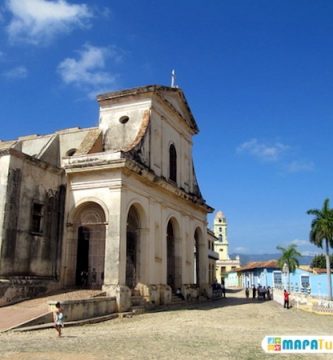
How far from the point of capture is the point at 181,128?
27.1 m

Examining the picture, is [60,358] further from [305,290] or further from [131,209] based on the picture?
[305,290]

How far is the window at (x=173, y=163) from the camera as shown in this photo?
25406 millimetres

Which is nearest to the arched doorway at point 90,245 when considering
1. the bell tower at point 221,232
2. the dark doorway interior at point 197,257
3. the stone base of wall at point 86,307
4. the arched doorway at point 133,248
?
the arched doorway at point 133,248

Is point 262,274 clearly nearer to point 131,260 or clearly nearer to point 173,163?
point 173,163

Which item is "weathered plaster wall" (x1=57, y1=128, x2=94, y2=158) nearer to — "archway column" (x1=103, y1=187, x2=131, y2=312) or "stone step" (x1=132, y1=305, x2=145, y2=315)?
"archway column" (x1=103, y1=187, x2=131, y2=312)

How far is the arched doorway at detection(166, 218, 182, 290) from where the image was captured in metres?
24.6

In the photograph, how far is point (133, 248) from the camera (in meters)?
21.0

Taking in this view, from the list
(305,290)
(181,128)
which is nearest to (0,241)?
(181,128)

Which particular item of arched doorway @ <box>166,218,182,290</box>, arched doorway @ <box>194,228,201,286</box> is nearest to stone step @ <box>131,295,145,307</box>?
arched doorway @ <box>166,218,182,290</box>

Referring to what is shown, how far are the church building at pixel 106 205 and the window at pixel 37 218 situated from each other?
0.04 m

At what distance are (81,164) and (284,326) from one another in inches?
414

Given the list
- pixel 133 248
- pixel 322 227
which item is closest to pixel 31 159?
pixel 133 248

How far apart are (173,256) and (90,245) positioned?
6.36 m

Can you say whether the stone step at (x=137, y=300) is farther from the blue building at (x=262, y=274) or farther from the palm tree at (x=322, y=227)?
the blue building at (x=262, y=274)
